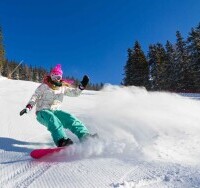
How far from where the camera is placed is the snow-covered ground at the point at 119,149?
385 cm

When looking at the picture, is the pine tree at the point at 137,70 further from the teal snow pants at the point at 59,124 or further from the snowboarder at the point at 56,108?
the teal snow pants at the point at 59,124

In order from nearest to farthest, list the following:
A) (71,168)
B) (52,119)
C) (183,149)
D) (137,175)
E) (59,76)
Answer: (137,175) < (71,168) < (183,149) < (52,119) < (59,76)

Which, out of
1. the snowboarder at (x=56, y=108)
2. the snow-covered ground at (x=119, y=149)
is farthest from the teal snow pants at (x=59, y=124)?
the snow-covered ground at (x=119, y=149)

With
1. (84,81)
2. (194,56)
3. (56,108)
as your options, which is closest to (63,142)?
(56,108)

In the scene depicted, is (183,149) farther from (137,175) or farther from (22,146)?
(22,146)

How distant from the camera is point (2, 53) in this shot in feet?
211

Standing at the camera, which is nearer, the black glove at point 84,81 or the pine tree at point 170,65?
the black glove at point 84,81

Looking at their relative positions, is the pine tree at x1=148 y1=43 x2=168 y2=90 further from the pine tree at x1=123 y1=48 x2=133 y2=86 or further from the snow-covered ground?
the snow-covered ground

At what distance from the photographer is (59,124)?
235 inches

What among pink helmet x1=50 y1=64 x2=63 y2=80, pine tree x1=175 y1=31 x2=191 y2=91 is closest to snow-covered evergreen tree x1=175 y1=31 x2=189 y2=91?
pine tree x1=175 y1=31 x2=191 y2=91

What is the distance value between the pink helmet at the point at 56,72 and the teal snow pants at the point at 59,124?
32.5 inches

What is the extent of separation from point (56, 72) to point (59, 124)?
1.49 meters

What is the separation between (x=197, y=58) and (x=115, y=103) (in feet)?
119

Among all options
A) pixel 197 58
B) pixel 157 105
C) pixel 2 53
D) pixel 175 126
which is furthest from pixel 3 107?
pixel 2 53
